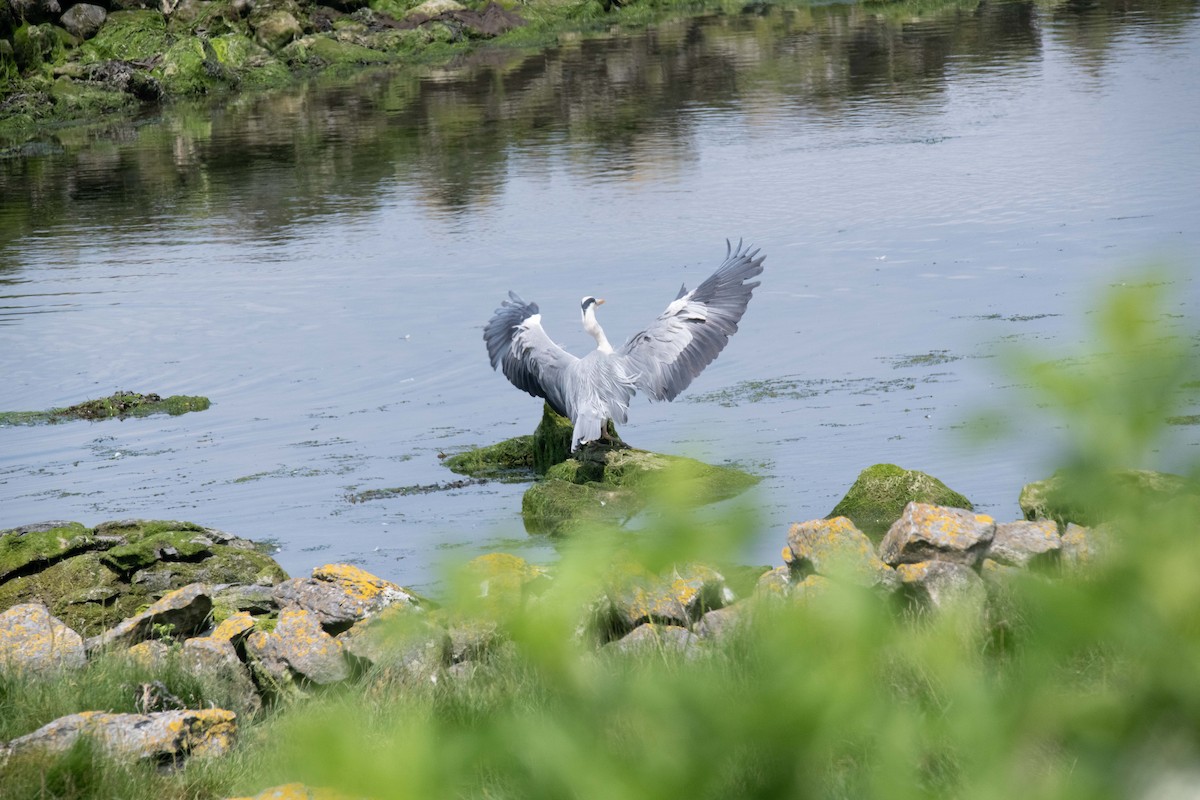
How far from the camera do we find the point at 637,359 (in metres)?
9.00

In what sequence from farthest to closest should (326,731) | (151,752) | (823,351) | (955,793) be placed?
1. (823,351)
2. (151,752)
3. (955,793)
4. (326,731)

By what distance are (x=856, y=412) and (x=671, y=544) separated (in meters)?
8.88

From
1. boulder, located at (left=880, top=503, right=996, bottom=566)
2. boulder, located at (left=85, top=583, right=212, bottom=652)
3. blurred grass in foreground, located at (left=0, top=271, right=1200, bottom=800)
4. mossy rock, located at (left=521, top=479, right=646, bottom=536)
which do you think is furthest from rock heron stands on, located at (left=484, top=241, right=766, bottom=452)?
Result: blurred grass in foreground, located at (left=0, top=271, right=1200, bottom=800)

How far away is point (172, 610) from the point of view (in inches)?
231

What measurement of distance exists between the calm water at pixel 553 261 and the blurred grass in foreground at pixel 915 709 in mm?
65

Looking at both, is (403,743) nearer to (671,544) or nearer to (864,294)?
(671,544)

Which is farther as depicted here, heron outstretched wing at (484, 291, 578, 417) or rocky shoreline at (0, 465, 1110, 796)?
heron outstretched wing at (484, 291, 578, 417)

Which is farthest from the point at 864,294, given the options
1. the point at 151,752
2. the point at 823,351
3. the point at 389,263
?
the point at 151,752

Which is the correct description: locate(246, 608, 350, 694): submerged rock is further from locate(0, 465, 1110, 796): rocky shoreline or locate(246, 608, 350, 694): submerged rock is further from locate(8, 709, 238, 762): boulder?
locate(8, 709, 238, 762): boulder

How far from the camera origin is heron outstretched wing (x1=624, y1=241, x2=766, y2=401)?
9.00 m

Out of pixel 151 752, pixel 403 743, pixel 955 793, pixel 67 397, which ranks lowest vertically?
pixel 67 397

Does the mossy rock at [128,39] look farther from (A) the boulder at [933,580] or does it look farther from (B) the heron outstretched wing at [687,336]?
(A) the boulder at [933,580]

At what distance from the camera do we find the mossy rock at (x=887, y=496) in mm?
7109

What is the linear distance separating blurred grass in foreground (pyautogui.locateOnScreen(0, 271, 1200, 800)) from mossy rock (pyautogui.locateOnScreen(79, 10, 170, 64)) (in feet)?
120
